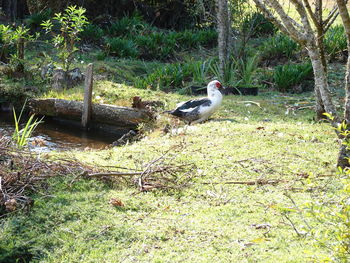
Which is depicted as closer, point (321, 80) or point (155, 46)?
point (321, 80)

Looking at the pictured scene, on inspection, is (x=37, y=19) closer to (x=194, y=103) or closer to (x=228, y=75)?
(x=228, y=75)

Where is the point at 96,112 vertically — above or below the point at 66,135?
above

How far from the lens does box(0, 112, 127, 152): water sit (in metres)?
8.64

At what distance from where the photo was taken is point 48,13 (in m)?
15.3

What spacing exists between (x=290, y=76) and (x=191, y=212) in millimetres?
6954

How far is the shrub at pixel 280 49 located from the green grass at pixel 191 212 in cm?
668

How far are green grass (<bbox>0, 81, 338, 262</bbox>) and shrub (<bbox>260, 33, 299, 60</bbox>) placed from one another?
6.68 metres

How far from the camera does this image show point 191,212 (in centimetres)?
484

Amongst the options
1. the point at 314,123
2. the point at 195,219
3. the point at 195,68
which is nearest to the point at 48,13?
the point at 195,68

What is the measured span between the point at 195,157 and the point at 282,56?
26.9ft

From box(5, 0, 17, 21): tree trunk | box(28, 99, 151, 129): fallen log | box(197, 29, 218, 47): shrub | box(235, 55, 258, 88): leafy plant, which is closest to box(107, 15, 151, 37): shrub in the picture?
box(197, 29, 218, 47): shrub

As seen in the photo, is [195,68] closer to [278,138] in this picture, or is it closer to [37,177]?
[278,138]

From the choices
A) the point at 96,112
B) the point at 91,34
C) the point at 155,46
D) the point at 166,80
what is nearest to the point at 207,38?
the point at 155,46

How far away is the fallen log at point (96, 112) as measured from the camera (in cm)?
909
